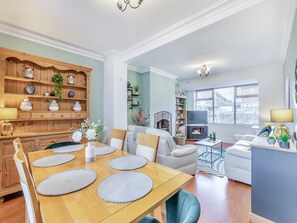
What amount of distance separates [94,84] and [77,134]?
244 centimetres

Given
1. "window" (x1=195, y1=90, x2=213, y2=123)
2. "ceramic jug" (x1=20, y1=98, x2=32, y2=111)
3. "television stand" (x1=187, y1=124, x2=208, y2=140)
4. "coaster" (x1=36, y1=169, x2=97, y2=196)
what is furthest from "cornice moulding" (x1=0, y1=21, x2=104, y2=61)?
"window" (x1=195, y1=90, x2=213, y2=123)

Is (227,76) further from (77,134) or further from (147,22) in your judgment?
(77,134)

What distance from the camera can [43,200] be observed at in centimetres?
89

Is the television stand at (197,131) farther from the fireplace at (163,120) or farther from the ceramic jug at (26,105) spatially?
the ceramic jug at (26,105)

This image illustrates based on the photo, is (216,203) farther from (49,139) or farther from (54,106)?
(54,106)

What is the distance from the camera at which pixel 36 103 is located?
293 centimetres

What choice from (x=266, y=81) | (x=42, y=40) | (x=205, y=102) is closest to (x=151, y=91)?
(x=42, y=40)

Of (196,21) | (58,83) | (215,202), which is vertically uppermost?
(196,21)

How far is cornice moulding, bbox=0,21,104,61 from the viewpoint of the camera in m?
2.52

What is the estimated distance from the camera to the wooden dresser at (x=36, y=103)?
2.26 metres

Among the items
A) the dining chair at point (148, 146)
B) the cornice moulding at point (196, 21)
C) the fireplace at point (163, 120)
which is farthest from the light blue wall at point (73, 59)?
the dining chair at point (148, 146)

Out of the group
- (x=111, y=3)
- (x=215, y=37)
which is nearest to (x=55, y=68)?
(x=111, y=3)

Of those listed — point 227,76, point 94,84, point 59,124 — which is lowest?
point 59,124

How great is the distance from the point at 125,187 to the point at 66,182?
18.1 inches
